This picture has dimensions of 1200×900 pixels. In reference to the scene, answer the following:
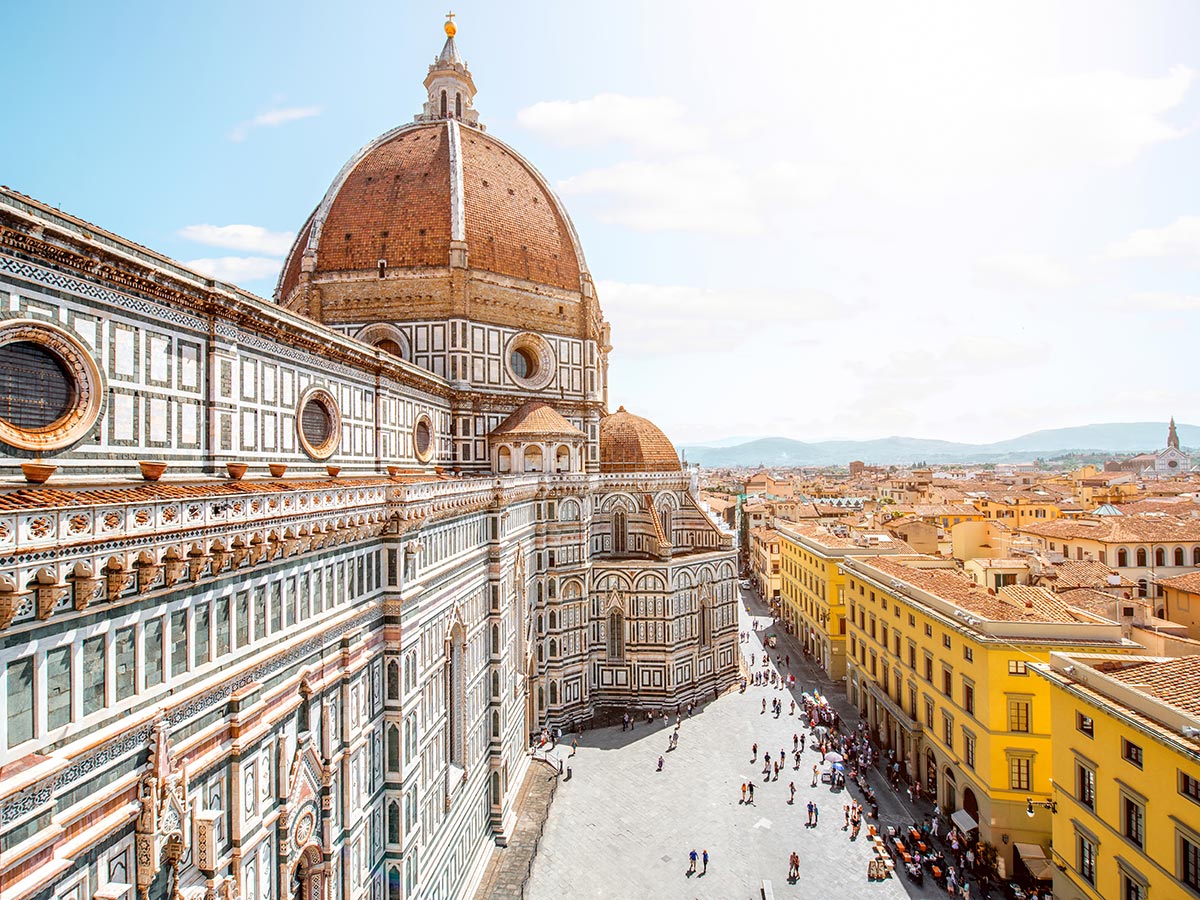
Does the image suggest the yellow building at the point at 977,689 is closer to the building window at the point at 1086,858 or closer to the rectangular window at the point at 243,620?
the building window at the point at 1086,858

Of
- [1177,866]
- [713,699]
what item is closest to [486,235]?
[713,699]

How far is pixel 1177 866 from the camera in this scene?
1516 cm

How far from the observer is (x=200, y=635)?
11125 millimetres

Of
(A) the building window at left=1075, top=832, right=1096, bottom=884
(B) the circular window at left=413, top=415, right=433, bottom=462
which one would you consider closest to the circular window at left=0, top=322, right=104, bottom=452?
(B) the circular window at left=413, top=415, right=433, bottom=462

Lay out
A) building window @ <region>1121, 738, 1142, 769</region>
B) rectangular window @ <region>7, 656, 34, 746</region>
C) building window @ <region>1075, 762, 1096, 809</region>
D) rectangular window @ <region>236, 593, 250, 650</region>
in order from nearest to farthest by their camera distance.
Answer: rectangular window @ <region>7, 656, 34, 746</region> < rectangular window @ <region>236, 593, 250, 650</region> < building window @ <region>1121, 738, 1142, 769</region> < building window @ <region>1075, 762, 1096, 809</region>

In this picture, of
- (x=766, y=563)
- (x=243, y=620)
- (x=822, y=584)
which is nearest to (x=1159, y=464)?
(x=766, y=563)

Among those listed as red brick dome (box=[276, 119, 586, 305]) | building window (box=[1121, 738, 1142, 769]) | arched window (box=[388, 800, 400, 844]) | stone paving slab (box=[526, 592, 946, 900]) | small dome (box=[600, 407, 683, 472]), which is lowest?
stone paving slab (box=[526, 592, 946, 900])

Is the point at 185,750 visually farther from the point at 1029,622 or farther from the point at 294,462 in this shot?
the point at 1029,622

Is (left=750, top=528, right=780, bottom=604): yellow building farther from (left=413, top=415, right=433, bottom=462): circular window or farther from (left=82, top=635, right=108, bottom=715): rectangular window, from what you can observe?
(left=82, top=635, right=108, bottom=715): rectangular window

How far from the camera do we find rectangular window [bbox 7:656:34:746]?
8.09 m

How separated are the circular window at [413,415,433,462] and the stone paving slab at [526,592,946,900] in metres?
14.6

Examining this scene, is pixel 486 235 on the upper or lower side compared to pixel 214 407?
upper

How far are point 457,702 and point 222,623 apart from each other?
41.7 feet

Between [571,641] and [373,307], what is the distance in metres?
19.1
